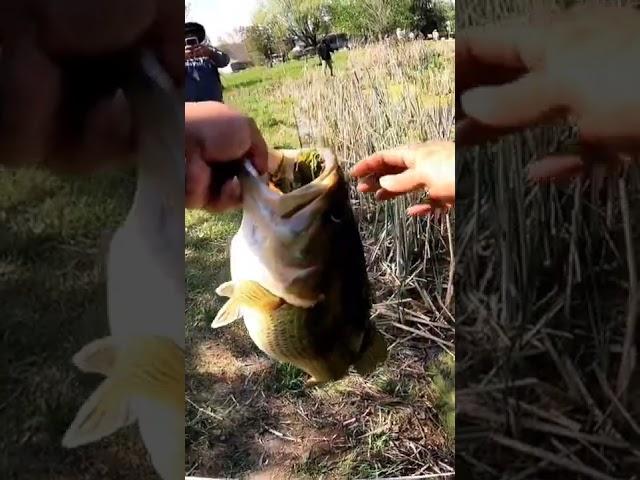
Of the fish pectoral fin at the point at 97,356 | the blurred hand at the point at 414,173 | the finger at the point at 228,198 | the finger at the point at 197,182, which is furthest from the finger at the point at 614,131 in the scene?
the fish pectoral fin at the point at 97,356

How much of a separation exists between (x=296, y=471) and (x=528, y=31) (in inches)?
62.5

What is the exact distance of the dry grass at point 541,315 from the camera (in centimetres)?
256

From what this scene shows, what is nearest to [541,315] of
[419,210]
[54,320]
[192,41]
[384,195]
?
[419,210]

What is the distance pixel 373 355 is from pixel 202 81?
1.11 metres

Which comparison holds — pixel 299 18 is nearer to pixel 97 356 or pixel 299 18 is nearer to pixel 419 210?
pixel 419 210

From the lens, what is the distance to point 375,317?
292cm

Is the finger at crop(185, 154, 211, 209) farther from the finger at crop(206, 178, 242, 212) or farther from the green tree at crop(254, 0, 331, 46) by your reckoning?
the green tree at crop(254, 0, 331, 46)

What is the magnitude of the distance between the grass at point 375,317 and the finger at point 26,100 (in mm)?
587

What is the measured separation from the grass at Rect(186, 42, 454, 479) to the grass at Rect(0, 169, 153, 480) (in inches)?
11.2

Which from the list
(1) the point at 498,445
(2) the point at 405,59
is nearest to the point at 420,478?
(1) the point at 498,445

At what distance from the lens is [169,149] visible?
296 cm

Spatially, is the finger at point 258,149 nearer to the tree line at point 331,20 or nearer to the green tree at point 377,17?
the tree line at point 331,20

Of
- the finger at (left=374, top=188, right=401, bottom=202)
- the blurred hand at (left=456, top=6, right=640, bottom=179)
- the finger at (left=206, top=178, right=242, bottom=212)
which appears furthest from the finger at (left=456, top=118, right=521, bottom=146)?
the finger at (left=206, top=178, right=242, bottom=212)

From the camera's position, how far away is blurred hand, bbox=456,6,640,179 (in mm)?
2549
